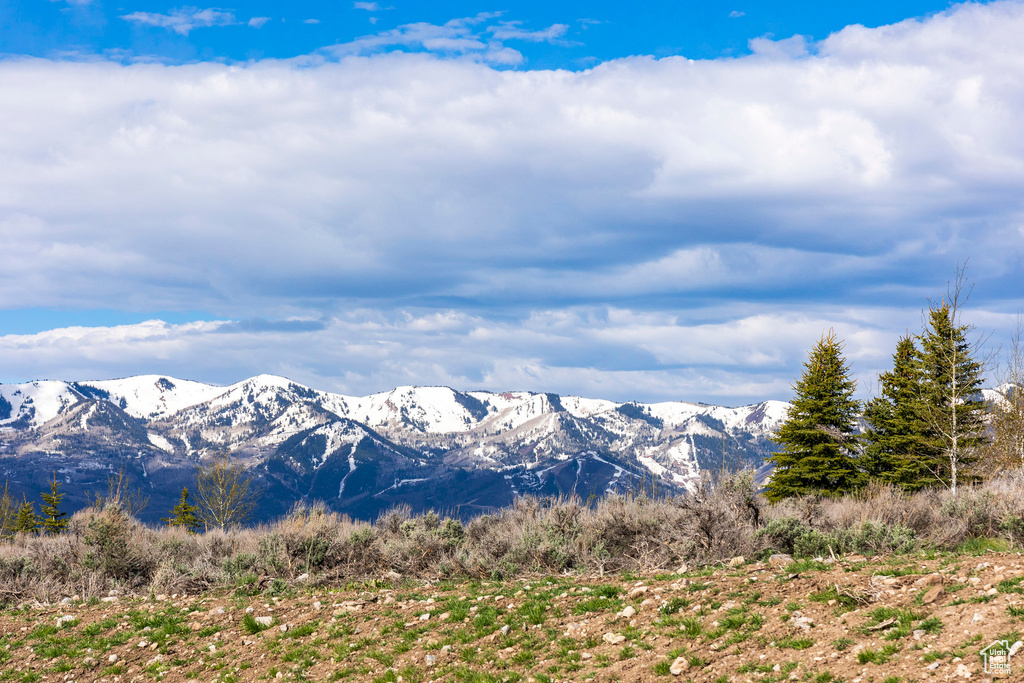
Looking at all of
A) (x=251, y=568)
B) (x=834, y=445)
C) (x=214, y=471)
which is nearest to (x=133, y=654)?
(x=251, y=568)

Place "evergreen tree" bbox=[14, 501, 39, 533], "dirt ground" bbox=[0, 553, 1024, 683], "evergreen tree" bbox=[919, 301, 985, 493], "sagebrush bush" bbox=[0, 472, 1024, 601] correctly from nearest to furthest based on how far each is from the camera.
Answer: "dirt ground" bbox=[0, 553, 1024, 683]
"sagebrush bush" bbox=[0, 472, 1024, 601]
"evergreen tree" bbox=[919, 301, 985, 493]
"evergreen tree" bbox=[14, 501, 39, 533]

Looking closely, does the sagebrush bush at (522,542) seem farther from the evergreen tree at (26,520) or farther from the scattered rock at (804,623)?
the evergreen tree at (26,520)

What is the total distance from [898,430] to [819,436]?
17.6 feet

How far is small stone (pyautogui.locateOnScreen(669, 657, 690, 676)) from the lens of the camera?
8.39m

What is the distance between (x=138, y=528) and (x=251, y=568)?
7770 mm

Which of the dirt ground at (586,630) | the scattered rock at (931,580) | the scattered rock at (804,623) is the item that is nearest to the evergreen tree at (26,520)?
the dirt ground at (586,630)

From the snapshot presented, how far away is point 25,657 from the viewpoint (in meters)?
13.0

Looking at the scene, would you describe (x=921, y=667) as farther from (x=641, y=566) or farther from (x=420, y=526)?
(x=420, y=526)

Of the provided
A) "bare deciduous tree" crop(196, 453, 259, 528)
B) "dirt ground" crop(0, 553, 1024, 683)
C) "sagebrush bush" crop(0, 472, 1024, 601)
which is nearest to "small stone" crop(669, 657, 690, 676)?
"dirt ground" crop(0, 553, 1024, 683)

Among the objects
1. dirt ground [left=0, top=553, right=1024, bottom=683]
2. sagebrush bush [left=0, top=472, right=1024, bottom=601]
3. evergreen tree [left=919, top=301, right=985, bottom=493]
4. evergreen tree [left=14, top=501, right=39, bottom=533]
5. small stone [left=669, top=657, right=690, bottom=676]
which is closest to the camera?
dirt ground [left=0, top=553, right=1024, bottom=683]

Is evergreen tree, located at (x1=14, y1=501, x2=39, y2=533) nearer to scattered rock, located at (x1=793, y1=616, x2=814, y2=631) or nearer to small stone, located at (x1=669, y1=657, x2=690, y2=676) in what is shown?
small stone, located at (x1=669, y1=657, x2=690, y2=676)

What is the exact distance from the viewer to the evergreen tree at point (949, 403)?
112 ft

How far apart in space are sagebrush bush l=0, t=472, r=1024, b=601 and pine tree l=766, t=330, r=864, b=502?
17.9 metres

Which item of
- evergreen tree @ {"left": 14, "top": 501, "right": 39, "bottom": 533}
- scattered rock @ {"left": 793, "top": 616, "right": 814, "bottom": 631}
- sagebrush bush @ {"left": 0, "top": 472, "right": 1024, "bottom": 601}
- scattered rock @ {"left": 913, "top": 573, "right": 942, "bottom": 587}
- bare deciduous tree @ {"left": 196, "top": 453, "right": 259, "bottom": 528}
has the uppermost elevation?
scattered rock @ {"left": 913, "top": 573, "right": 942, "bottom": 587}
